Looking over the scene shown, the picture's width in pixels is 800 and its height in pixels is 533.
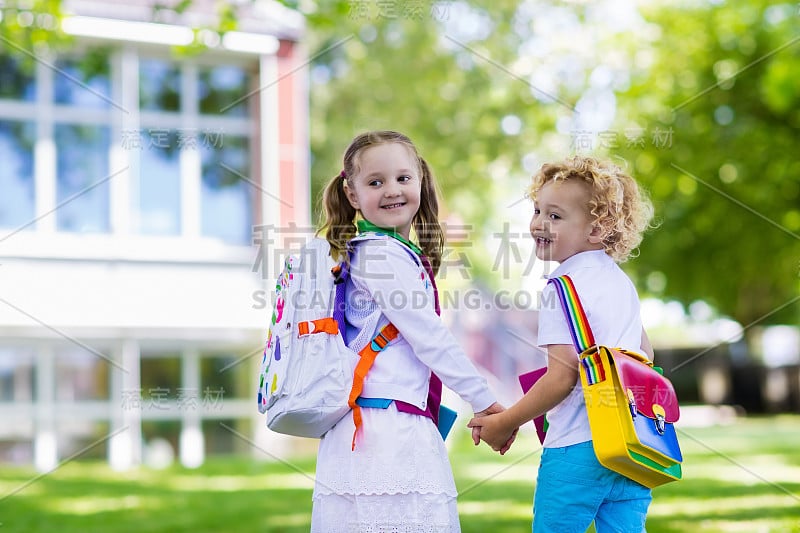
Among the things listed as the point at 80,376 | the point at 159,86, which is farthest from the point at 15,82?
the point at 80,376

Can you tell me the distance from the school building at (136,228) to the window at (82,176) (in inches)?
0.6

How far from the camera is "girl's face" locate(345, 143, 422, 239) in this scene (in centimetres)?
233

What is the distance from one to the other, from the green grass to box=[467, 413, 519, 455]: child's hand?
1268 millimetres

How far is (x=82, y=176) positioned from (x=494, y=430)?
9.64m

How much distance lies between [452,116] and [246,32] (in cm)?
546

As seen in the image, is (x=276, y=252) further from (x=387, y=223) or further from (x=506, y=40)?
(x=506, y=40)

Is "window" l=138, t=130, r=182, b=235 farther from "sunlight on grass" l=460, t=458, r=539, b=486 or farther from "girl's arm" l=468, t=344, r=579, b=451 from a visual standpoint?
"girl's arm" l=468, t=344, r=579, b=451

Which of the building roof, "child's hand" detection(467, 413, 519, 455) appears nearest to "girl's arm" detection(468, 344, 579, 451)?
"child's hand" detection(467, 413, 519, 455)

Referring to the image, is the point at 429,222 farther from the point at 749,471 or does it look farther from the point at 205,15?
the point at 205,15

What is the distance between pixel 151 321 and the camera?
1053 centimetres

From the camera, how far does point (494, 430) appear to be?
88.3 inches

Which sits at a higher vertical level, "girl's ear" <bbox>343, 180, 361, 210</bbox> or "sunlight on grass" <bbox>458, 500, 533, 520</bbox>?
"girl's ear" <bbox>343, 180, 361, 210</bbox>

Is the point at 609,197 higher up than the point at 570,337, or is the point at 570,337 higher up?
the point at 609,197

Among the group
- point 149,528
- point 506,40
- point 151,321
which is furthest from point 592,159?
point 506,40
